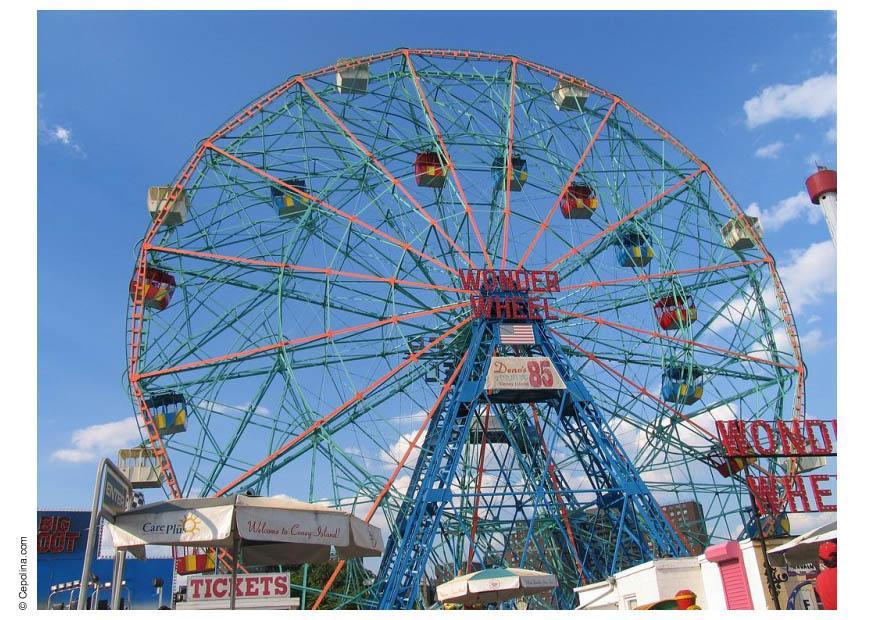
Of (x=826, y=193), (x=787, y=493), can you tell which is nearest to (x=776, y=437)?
(x=787, y=493)

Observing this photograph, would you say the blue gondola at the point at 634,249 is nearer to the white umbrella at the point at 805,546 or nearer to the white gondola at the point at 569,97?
the white gondola at the point at 569,97

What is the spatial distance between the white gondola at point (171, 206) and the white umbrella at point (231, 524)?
14.1m

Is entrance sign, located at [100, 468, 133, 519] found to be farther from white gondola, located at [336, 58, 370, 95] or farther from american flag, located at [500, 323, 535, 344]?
white gondola, located at [336, 58, 370, 95]

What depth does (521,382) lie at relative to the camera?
21156 mm

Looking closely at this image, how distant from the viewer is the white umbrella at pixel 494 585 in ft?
50.0

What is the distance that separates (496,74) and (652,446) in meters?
13.3

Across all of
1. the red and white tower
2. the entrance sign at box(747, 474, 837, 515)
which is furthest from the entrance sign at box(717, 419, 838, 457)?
the red and white tower

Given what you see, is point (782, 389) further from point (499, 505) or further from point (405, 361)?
point (405, 361)

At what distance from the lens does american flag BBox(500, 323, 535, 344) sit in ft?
72.0

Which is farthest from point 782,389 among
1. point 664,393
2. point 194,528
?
point 194,528

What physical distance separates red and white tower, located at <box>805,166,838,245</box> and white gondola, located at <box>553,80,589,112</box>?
59.6ft

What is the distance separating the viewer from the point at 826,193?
9844 millimetres

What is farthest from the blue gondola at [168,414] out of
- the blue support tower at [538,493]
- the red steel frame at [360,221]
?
the blue support tower at [538,493]

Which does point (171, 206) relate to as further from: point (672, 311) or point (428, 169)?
point (672, 311)
